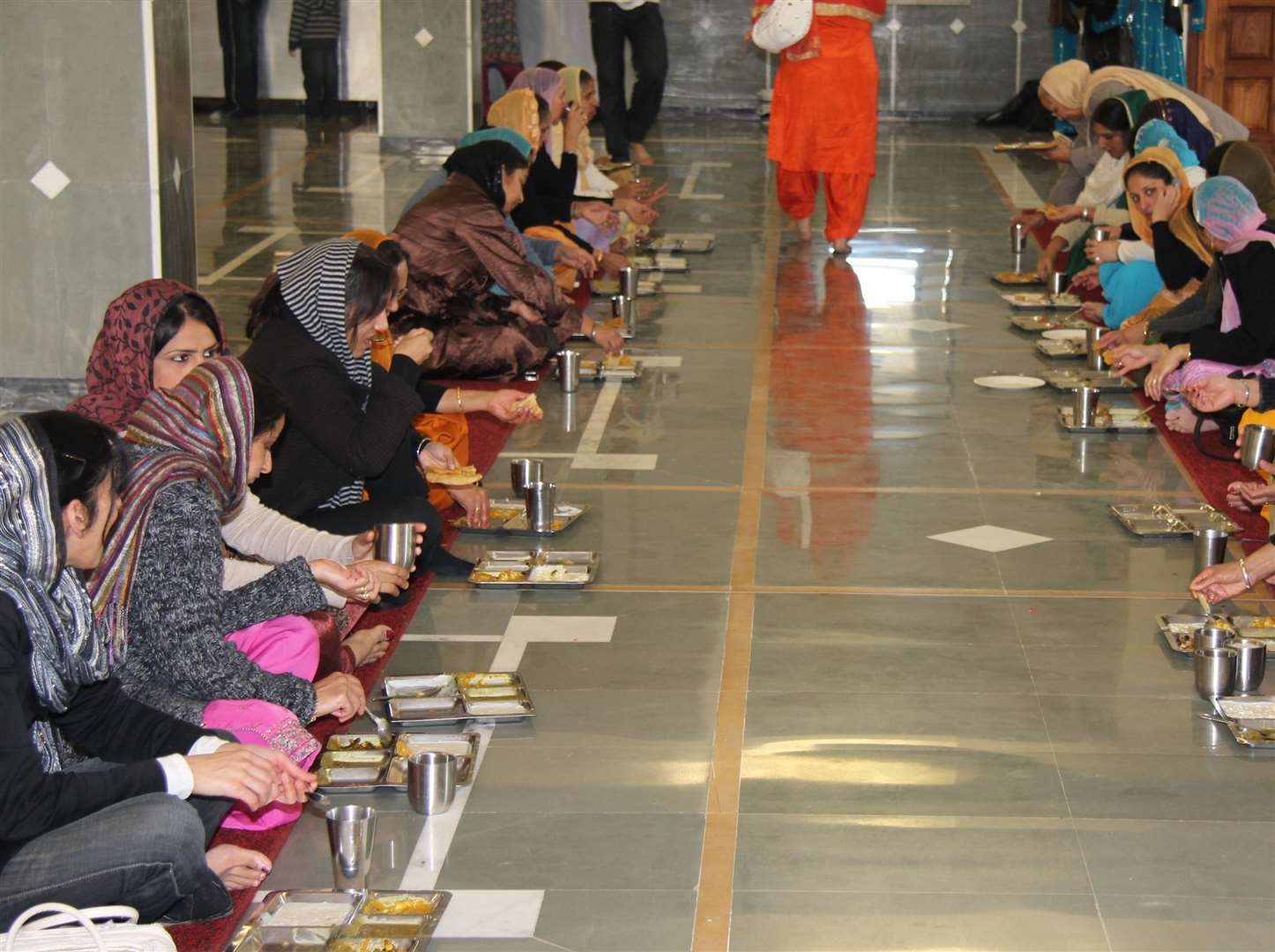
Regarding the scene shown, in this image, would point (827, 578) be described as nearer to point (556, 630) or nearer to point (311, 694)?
point (556, 630)

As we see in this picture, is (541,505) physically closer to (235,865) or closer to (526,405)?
(526,405)

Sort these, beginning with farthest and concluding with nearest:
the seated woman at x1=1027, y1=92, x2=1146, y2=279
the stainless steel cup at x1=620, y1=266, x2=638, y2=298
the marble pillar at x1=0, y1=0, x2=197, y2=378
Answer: the stainless steel cup at x1=620, y1=266, x2=638, y2=298 → the seated woman at x1=1027, y1=92, x2=1146, y2=279 → the marble pillar at x1=0, y1=0, x2=197, y2=378

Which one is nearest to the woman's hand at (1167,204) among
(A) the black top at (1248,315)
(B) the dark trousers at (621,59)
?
(A) the black top at (1248,315)

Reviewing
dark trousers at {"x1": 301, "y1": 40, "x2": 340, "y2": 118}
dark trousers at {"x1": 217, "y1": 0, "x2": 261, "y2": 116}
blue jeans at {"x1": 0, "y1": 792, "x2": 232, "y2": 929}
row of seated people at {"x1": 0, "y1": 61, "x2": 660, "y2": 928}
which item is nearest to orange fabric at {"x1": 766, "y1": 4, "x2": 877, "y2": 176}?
row of seated people at {"x1": 0, "y1": 61, "x2": 660, "y2": 928}

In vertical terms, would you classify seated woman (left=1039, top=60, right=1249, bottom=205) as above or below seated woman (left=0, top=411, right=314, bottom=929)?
above

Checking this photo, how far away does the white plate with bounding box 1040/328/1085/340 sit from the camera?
8258 millimetres

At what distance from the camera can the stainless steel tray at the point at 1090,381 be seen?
7.41 m

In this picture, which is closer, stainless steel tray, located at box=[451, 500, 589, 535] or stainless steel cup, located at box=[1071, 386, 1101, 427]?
stainless steel tray, located at box=[451, 500, 589, 535]

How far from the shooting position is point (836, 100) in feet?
35.3

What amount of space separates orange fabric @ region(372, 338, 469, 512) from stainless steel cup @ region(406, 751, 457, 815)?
202cm

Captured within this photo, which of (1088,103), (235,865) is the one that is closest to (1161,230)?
(1088,103)

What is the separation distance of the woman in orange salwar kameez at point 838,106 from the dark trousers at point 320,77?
8.23m

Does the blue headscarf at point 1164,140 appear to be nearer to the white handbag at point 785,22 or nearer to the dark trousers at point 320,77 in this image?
the white handbag at point 785,22

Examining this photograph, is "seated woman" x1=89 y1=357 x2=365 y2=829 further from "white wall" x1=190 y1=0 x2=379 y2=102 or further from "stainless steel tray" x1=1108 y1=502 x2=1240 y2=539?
"white wall" x1=190 y1=0 x2=379 y2=102
